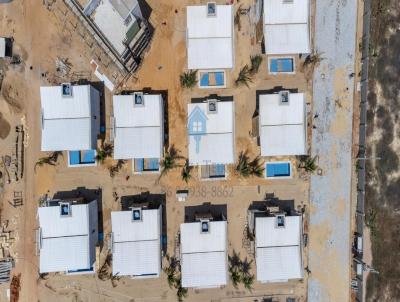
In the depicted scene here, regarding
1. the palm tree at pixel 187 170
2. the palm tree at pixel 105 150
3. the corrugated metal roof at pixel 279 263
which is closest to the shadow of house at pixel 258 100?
the palm tree at pixel 187 170

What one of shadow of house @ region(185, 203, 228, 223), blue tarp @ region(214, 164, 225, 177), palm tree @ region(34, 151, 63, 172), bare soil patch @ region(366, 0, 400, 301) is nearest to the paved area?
bare soil patch @ region(366, 0, 400, 301)

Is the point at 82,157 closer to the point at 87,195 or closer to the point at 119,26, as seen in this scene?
the point at 87,195

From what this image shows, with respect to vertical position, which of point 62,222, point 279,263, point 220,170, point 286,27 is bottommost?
point 279,263

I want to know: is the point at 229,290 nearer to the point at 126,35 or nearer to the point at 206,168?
the point at 206,168

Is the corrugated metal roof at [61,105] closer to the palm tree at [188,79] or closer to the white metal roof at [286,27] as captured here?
the palm tree at [188,79]

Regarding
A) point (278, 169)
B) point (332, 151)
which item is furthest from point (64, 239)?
point (332, 151)
